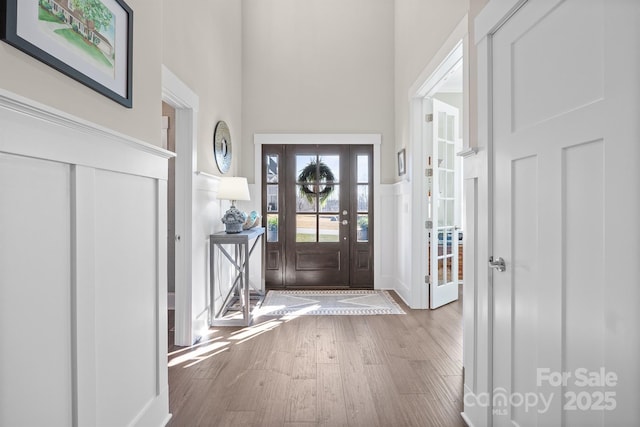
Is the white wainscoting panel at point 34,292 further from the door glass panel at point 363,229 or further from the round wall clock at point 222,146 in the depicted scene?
the door glass panel at point 363,229

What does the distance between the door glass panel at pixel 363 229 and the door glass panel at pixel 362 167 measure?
1.58 ft

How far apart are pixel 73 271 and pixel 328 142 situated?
3.95 meters

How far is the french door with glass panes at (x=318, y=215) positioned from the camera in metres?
4.95

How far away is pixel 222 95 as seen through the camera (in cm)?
395

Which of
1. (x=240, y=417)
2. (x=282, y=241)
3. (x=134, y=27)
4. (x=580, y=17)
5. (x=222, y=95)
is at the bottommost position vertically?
(x=240, y=417)

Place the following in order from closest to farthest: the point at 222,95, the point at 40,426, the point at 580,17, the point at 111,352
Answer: the point at 40,426 → the point at 580,17 → the point at 111,352 → the point at 222,95

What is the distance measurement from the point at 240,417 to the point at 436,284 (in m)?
2.61

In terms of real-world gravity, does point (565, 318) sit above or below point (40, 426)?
above

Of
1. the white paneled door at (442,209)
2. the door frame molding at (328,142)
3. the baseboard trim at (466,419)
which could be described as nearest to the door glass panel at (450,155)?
the white paneled door at (442,209)

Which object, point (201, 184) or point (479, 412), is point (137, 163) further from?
point (479, 412)

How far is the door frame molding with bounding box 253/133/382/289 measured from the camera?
15.9 ft

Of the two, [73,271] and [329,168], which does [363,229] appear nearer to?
[329,168]

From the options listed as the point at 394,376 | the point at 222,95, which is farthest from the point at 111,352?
the point at 222,95

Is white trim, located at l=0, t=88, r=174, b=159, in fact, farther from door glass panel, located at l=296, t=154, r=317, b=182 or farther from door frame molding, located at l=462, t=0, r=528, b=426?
door glass panel, located at l=296, t=154, r=317, b=182
